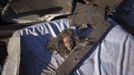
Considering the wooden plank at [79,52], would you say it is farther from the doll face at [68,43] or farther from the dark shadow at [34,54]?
the dark shadow at [34,54]

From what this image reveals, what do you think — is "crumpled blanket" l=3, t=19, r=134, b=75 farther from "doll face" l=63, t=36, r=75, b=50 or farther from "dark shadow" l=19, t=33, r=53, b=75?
"doll face" l=63, t=36, r=75, b=50

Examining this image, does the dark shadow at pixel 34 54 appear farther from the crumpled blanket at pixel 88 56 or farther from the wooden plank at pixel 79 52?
the wooden plank at pixel 79 52

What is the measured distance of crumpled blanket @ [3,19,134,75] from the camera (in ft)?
9.25

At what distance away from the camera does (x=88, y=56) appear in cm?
294

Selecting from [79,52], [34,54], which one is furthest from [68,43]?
[34,54]

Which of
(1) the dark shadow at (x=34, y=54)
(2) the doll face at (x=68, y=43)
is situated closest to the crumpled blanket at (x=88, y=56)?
(1) the dark shadow at (x=34, y=54)

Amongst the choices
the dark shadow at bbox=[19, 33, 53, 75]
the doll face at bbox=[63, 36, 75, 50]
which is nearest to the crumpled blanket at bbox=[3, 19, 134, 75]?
the dark shadow at bbox=[19, 33, 53, 75]

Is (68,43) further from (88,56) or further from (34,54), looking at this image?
(34,54)

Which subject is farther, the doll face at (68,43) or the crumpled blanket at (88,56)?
the doll face at (68,43)

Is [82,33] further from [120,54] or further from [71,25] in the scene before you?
[120,54]

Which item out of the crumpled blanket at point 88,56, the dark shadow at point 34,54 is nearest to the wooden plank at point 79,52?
the crumpled blanket at point 88,56

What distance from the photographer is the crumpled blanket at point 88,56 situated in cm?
282

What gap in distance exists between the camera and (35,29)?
3.16m

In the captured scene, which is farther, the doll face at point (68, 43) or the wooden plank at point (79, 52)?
the doll face at point (68, 43)
